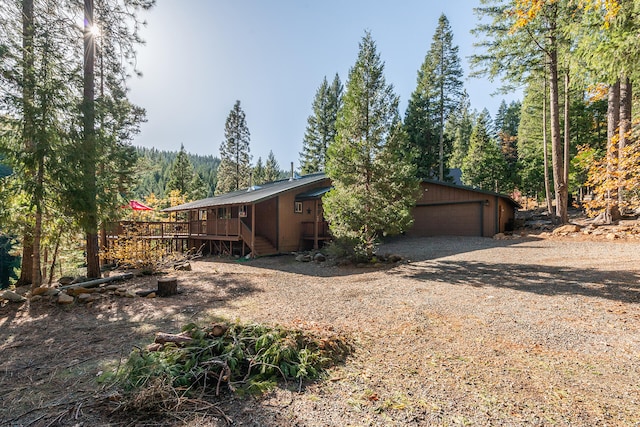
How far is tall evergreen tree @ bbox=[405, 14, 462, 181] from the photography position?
24344 mm

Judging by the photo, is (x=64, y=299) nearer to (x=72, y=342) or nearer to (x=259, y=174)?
(x=72, y=342)

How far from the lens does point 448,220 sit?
16.7 m

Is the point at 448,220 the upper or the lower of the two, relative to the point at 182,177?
lower

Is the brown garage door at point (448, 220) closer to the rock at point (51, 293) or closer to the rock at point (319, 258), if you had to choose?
the rock at point (319, 258)

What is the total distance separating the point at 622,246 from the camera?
972cm

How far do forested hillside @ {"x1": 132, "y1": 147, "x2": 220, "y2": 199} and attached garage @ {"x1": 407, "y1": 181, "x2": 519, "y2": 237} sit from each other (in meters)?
16.1

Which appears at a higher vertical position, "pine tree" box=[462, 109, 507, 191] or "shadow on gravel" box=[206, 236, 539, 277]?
"pine tree" box=[462, 109, 507, 191]

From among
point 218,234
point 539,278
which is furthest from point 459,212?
point 218,234

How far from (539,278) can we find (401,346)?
5.41m

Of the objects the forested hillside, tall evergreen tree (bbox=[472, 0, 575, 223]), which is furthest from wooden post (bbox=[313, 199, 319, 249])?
tall evergreen tree (bbox=[472, 0, 575, 223])

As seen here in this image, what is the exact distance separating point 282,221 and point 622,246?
13023mm

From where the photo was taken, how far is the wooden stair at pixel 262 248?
44.5ft

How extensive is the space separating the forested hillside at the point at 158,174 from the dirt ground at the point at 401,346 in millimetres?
11424

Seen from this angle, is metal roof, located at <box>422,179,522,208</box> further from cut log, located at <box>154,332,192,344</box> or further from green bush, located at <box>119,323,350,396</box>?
cut log, located at <box>154,332,192,344</box>
